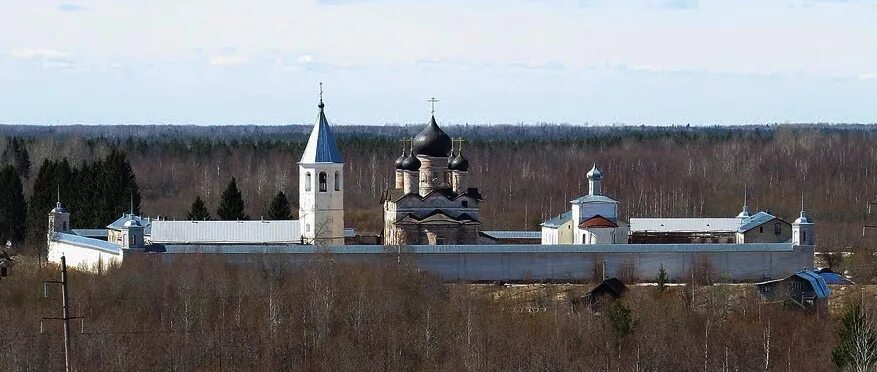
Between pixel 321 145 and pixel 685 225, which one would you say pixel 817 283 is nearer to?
pixel 685 225

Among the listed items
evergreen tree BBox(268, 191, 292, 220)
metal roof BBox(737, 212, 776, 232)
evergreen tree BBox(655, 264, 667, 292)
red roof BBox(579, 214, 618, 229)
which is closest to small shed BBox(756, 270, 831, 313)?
evergreen tree BBox(655, 264, 667, 292)

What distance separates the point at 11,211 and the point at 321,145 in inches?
418

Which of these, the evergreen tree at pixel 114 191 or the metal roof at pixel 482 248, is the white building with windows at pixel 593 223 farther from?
the evergreen tree at pixel 114 191

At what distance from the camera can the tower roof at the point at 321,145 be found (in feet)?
101

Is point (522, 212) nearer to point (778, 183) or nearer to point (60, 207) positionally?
point (778, 183)

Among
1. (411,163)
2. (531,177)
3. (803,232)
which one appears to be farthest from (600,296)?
(531,177)

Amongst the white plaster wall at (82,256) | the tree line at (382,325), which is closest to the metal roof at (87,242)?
the white plaster wall at (82,256)

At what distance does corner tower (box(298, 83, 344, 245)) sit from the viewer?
30703 mm

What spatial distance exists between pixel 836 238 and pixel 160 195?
21493 millimetres

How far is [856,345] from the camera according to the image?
69.8 feet

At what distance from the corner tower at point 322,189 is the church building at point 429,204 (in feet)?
2.95

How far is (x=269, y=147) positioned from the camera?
6328cm

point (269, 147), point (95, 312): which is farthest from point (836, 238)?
point (269, 147)

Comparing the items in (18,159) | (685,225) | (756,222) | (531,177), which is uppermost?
(18,159)
